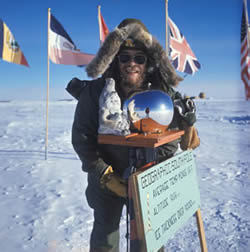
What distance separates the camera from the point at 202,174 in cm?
394

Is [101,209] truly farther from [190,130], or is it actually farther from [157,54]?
[157,54]

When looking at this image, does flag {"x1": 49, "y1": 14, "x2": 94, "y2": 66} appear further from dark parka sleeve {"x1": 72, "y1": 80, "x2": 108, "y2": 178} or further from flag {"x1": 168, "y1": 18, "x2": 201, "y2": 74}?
dark parka sleeve {"x1": 72, "y1": 80, "x2": 108, "y2": 178}

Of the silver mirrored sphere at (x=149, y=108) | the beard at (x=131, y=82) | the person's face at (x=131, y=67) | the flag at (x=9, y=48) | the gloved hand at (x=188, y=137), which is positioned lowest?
the gloved hand at (x=188, y=137)

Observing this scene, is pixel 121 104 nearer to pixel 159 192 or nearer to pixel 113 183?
pixel 113 183

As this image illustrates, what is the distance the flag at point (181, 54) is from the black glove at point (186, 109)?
4614 millimetres

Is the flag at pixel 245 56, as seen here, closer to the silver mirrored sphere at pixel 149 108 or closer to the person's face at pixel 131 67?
the person's face at pixel 131 67

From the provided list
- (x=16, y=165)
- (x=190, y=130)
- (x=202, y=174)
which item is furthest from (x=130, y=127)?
(x=16, y=165)

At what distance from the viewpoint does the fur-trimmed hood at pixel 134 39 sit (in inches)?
60.0

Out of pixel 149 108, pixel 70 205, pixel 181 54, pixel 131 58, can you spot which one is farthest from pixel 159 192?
pixel 181 54

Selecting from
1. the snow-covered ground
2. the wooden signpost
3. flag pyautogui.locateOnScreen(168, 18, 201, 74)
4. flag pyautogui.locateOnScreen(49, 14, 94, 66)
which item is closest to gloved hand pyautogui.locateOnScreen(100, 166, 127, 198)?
the wooden signpost

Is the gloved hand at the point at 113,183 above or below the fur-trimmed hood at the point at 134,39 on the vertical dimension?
below

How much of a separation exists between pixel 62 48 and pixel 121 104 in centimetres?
453

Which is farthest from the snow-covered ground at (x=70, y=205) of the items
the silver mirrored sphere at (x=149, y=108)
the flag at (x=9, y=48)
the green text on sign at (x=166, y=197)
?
the flag at (x=9, y=48)

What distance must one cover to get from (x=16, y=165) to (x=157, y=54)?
4107 mm
